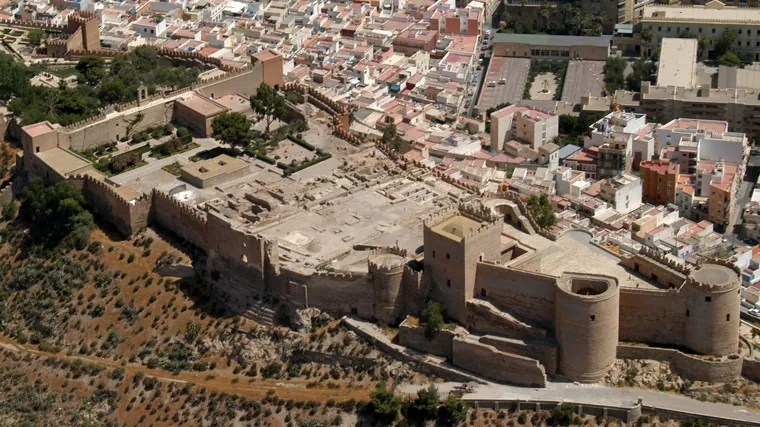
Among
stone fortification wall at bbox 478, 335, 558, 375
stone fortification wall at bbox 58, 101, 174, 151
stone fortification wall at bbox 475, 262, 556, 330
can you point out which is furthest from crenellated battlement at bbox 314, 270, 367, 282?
→ stone fortification wall at bbox 58, 101, 174, 151

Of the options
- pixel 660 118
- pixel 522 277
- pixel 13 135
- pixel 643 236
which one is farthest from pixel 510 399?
pixel 660 118

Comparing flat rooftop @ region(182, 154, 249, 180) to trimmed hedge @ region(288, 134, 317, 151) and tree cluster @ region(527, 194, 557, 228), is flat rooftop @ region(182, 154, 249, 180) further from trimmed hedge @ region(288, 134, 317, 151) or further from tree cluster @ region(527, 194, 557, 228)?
tree cluster @ region(527, 194, 557, 228)

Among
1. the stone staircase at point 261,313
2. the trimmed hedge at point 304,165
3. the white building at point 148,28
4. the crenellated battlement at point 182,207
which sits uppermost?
the white building at point 148,28

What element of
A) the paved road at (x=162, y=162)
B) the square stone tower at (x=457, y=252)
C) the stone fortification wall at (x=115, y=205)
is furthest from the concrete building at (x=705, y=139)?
the stone fortification wall at (x=115, y=205)

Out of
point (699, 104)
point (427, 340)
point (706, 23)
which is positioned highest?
point (706, 23)

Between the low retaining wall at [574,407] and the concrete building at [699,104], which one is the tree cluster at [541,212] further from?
the concrete building at [699,104]

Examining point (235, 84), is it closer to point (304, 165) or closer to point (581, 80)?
point (304, 165)

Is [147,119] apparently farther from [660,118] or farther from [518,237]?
[660,118]

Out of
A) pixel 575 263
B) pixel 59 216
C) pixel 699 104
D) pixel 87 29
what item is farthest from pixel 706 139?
pixel 87 29
